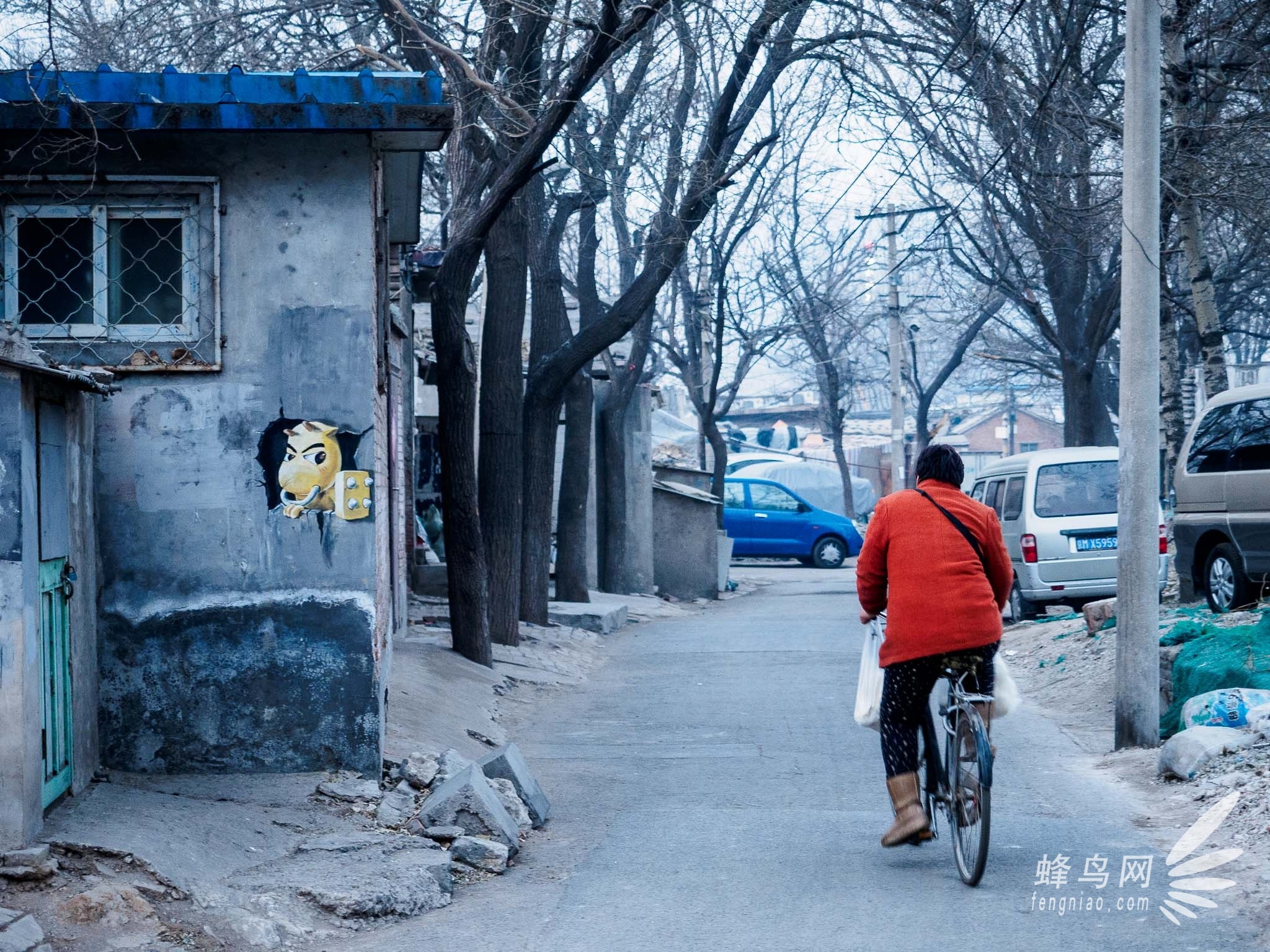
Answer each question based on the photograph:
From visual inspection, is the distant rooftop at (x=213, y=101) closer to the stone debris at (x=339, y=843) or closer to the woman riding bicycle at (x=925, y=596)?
the woman riding bicycle at (x=925, y=596)

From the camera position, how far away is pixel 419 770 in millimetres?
7172

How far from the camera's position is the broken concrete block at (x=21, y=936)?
436 centimetres

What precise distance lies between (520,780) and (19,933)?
2.81 meters

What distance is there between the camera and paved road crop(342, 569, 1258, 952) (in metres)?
4.84

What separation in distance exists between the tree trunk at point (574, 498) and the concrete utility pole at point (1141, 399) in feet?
33.4

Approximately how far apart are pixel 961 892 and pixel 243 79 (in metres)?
5.00

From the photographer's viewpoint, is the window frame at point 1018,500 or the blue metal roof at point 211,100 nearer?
the blue metal roof at point 211,100

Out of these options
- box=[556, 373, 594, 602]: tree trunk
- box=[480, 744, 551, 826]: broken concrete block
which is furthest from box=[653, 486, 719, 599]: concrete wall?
box=[480, 744, 551, 826]: broken concrete block

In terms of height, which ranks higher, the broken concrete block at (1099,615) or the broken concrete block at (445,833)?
the broken concrete block at (1099,615)

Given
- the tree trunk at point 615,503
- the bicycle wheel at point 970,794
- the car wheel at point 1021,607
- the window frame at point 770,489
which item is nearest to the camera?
the bicycle wheel at point 970,794

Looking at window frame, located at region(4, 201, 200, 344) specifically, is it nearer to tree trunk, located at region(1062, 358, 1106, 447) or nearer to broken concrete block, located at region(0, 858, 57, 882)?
broken concrete block, located at region(0, 858, 57, 882)

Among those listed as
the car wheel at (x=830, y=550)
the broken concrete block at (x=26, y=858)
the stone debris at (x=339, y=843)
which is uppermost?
the broken concrete block at (x=26, y=858)

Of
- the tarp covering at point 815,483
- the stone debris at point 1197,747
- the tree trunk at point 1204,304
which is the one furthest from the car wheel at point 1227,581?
the tarp covering at point 815,483

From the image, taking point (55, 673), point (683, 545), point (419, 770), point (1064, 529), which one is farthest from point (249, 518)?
point (683, 545)
